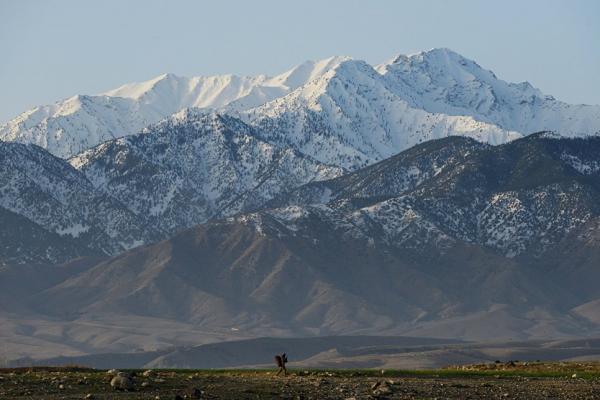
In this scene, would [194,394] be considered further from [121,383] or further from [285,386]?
[285,386]

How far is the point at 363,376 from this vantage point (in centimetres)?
7406

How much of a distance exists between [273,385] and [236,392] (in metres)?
3.13

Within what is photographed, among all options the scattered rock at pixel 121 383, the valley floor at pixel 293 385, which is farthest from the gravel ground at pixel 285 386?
the scattered rock at pixel 121 383

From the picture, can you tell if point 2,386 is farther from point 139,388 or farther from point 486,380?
point 486,380

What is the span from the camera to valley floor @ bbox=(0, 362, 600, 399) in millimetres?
60125

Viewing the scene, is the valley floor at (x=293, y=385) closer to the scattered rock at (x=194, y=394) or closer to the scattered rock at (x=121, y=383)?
the scattered rock at (x=194, y=394)

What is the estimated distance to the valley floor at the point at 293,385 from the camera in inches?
2367

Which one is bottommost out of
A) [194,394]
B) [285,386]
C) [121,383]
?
[194,394]

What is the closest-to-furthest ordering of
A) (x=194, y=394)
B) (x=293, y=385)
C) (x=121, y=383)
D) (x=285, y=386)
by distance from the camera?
(x=194, y=394) < (x=121, y=383) < (x=285, y=386) < (x=293, y=385)

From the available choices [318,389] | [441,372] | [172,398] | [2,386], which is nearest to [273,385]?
[318,389]

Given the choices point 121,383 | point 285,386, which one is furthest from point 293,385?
point 121,383

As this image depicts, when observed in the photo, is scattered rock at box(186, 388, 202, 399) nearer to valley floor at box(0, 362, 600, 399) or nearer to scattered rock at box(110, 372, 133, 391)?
valley floor at box(0, 362, 600, 399)

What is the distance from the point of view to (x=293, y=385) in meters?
64.5

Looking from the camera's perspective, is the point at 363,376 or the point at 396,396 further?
the point at 363,376
